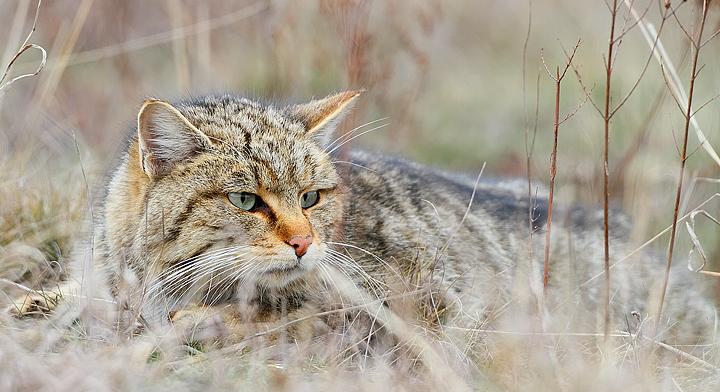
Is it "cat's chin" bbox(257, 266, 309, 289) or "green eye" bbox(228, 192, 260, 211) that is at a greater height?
"green eye" bbox(228, 192, 260, 211)

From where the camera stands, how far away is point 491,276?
162 inches

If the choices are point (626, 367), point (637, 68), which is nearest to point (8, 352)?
point (626, 367)

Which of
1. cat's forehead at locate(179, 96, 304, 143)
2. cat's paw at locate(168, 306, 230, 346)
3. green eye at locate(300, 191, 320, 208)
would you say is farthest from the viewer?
green eye at locate(300, 191, 320, 208)

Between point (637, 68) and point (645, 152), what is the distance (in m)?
2.47

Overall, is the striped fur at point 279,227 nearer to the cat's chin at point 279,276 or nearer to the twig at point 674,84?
the cat's chin at point 279,276

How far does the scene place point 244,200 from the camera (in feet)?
11.7

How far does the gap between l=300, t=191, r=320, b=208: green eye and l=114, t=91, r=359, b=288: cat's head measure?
12 millimetres

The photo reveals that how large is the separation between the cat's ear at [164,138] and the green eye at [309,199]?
44 centimetres

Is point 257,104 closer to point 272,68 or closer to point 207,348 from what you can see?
point 207,348

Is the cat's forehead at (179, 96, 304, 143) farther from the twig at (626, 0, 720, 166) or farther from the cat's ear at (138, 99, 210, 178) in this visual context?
the twig at (626, 0, 720, 166)

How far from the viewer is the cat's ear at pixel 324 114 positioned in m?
3.84

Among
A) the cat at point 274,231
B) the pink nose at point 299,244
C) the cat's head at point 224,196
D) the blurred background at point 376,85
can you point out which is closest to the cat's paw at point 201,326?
the cat at point 274,231

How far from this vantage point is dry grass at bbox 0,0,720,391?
10.2 ft

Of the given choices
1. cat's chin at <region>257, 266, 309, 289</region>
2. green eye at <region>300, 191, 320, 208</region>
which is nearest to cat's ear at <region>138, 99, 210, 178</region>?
green eye at <region>300, 191, 320, 208</region>
